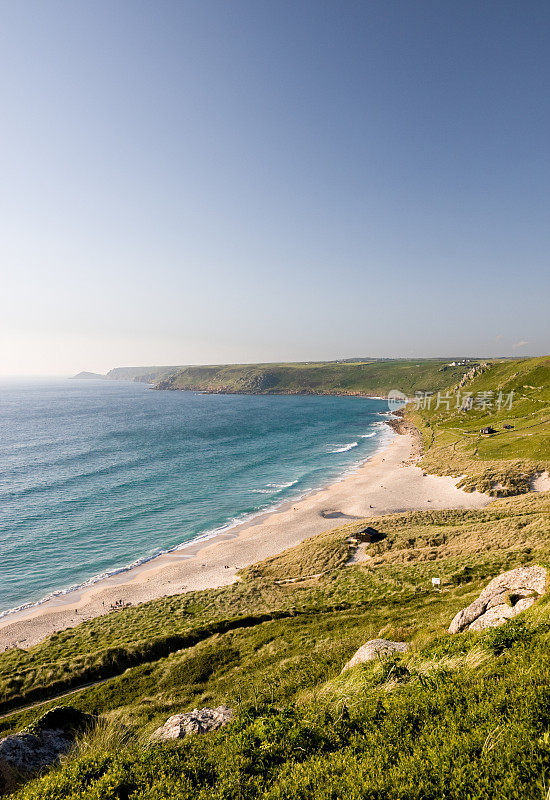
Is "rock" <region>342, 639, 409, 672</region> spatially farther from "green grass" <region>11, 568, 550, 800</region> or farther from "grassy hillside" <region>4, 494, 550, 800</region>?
"green grass" <region>11, 568, 550, 800</region>

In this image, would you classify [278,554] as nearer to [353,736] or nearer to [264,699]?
[264,699]

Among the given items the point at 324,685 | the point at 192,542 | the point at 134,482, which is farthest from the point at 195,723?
the point at 134,482

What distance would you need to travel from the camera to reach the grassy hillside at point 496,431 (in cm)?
6563

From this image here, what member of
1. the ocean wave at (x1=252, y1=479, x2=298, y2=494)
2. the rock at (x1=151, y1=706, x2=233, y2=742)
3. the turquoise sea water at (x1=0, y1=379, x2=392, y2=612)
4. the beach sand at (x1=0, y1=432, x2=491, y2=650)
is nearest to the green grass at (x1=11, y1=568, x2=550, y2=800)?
the rock at (x1=151, y1=706, x2=233, y2=742)

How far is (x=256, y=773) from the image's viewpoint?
7.65 m

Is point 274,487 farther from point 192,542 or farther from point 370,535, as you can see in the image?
point 370,535

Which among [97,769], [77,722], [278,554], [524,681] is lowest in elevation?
[278,554]

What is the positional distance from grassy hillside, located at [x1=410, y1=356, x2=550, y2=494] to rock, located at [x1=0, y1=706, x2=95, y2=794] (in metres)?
66.7

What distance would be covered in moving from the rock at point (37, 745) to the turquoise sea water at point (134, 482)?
3840 cm

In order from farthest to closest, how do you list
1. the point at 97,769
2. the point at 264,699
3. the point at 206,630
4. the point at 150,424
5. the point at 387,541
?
the point at 150,424 → the point at 387,541 → the point at 206,630 → the point at 264,699 → the point at 97,769

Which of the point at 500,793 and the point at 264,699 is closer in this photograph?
the point at 500,793

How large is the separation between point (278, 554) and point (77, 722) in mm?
37385

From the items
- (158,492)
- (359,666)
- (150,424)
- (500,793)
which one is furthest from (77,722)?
(150,424)

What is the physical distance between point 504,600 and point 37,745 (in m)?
17.7
